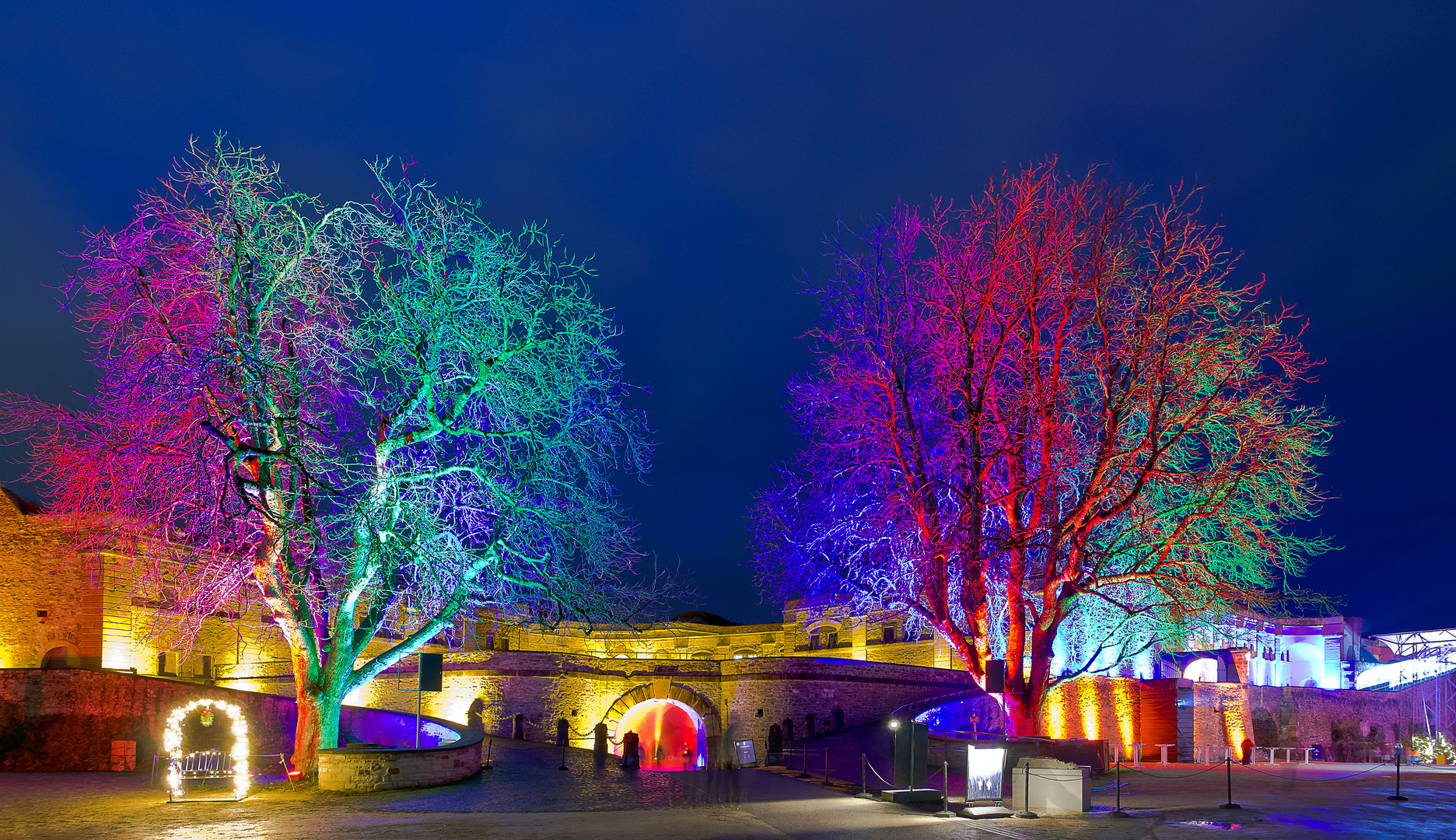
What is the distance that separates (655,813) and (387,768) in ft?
15.8

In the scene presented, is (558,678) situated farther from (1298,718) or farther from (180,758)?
(1298,718)

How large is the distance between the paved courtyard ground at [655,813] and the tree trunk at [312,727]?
0.51 meters

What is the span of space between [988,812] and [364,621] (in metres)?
10.5

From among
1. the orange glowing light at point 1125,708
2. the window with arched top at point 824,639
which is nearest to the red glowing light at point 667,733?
the window with arched top at point 824,639

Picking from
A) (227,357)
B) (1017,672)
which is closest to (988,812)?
(1017,672)

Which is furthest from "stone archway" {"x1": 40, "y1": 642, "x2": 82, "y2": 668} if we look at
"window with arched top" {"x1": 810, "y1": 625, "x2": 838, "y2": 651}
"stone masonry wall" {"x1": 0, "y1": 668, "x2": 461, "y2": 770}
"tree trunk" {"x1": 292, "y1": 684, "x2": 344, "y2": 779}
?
"window with arched top" {"x1": 810, "y1": 625, "x2": 838, "y2": 651}

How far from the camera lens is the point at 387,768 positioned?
49.3 feet

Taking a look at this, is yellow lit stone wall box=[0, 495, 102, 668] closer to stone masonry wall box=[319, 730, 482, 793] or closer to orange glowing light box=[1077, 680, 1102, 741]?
stone masonry wall box=[319, 730, 482, 793]

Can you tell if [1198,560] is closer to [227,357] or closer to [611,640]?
[227,357]

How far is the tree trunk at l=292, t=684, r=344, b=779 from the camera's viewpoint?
1543cm

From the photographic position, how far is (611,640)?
124 feet

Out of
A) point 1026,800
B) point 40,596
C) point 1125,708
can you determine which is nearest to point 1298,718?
point 1125,708

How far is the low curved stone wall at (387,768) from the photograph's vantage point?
1464 centimetres

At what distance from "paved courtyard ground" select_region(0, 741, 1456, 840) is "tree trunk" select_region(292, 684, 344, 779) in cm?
51
